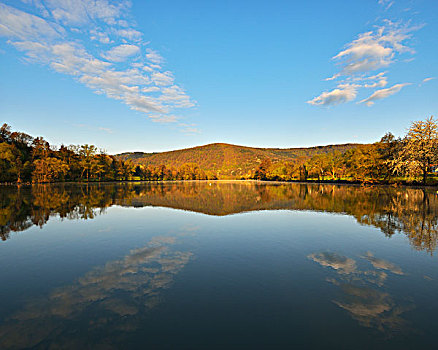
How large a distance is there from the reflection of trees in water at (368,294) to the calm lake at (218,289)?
0.05 m

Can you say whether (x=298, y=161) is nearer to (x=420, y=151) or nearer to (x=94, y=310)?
(x=420, y=151)

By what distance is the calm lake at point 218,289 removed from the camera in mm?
6062

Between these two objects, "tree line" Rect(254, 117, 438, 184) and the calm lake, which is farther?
"tree line" Rect(254, 117, 438, 184)

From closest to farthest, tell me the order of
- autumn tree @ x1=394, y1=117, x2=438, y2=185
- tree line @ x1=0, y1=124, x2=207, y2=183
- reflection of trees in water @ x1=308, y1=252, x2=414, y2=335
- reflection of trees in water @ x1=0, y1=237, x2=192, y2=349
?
1. reflection of trees in water @ x1=0, y1=237, x2=192, y2=349
2. reflection of trees in water @ x1=308, y1=252, x2=414, y2=335
3. autumn tree @ x1=394, y1=117, x2=438, y2=185
4. tree line @ x1=0, y1=124, x2=207, y2=183

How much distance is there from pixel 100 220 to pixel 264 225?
16.2 metres

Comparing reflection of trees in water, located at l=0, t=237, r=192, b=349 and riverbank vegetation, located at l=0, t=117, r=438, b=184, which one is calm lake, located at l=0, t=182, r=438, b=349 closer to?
reflection of trees in water, located at l=0, t=237, r=192, b=349

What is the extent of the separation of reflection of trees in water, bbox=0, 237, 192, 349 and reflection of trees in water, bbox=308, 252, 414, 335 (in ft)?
22.0

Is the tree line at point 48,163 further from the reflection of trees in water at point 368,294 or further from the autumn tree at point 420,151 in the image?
the autumn tree at point 420,151

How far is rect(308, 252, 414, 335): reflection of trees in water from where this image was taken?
267 inches

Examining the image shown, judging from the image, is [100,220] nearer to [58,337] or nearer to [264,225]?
[264,225]

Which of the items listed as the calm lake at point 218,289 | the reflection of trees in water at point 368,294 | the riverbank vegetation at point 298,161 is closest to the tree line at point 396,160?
the riverbank vegetation at point 298,161

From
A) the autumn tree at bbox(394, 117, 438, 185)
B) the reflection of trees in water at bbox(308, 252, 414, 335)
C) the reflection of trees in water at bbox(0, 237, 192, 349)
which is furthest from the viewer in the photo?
the autumn tree at bbox(394, 117, 438, 185)

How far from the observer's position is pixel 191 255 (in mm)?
12523

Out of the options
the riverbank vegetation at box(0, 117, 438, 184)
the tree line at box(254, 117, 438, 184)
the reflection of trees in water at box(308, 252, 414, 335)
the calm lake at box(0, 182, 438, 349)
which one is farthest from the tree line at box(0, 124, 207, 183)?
the tree line at box(254, 117, 438, 184)
